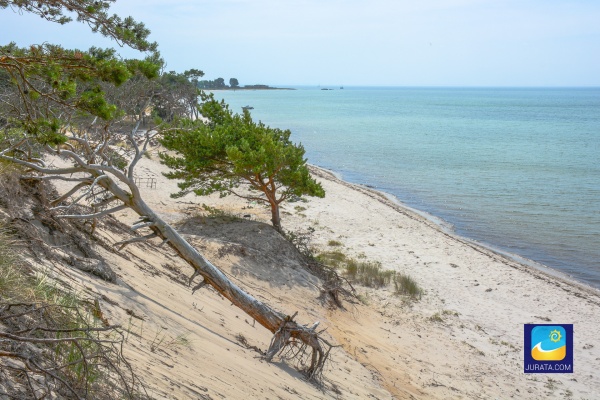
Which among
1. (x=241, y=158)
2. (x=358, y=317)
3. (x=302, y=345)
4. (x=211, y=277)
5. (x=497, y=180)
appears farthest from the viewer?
(x=497, y=180)

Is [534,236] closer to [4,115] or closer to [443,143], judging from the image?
[4,115]

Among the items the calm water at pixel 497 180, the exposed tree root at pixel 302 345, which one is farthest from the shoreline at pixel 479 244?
the exposed tree root at pixel 302 345

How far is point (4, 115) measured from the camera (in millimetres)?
6688

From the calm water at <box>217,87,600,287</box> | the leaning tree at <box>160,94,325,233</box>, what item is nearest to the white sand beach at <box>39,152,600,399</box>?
the leaning tree at <box>160,94,325,233</box>

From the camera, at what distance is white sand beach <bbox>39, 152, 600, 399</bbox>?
626cm

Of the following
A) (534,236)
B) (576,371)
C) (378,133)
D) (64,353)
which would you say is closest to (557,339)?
(576,371)

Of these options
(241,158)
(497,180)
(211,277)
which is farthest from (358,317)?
(497,180)

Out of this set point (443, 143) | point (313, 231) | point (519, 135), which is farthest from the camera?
point (519, 135)

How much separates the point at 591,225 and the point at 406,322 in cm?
1567

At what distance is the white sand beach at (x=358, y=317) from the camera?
20.5ft

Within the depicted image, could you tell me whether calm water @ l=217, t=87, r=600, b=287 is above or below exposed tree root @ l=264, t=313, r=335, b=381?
above

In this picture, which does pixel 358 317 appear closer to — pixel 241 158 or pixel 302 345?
pixel 302 345

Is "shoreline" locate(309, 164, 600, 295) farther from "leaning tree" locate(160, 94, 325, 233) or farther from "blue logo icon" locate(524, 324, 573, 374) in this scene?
"leaning tree" locate(160, 94, 325, 233)

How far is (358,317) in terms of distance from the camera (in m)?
12.7
